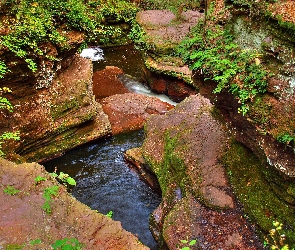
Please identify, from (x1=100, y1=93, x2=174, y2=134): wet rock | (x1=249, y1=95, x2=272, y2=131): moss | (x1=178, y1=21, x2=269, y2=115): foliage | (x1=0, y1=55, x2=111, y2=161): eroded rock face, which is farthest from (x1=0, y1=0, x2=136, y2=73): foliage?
(x1=249, y1=95, x2=272, y2=131): moss

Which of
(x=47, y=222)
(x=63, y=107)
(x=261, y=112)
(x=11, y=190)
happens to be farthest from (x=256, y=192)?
(x=63, y=107)

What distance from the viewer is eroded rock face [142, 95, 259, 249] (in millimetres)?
5365

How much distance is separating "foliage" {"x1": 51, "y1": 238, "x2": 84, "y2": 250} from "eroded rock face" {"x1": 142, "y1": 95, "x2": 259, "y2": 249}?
2.03m

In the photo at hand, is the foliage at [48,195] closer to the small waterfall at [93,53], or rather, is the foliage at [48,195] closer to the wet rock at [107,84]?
the wet rock at [107,84]

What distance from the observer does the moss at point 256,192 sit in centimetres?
514

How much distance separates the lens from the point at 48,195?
4.32 metres

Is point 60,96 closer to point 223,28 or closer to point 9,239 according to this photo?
point 223,28

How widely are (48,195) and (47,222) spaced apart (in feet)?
1.41

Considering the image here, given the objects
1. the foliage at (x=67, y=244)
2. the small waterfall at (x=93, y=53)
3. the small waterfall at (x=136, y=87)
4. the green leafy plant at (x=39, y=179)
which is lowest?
the small waterfall at (x=93, y=53)

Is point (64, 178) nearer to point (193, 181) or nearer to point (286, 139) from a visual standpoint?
point (193, 181)

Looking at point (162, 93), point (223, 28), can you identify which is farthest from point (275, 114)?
point (162, 93)

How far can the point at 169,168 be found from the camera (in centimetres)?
696

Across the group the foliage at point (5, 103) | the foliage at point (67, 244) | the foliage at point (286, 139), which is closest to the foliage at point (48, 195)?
the foliage at point (67, 244)

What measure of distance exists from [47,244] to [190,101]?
222 inches
